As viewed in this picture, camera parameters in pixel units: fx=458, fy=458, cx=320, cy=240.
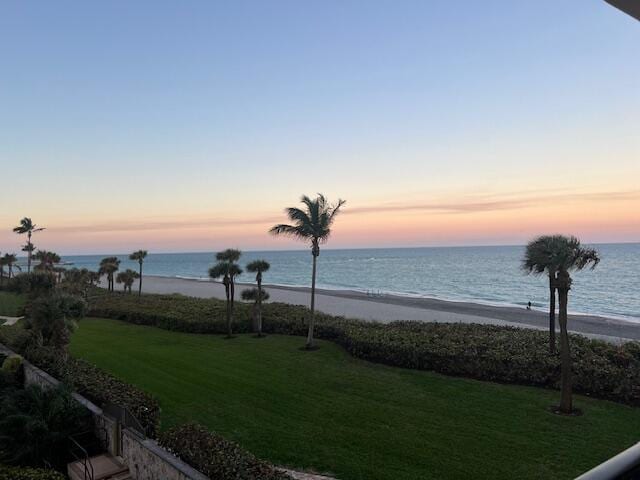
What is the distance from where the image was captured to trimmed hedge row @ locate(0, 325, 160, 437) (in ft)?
35.2

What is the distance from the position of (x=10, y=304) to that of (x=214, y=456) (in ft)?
136

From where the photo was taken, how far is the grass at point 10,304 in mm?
35844

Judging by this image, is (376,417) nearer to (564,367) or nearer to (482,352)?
(564,367)

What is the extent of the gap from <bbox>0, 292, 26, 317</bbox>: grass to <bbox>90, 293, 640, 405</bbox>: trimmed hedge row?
19637 millimetres

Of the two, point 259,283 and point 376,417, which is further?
point 259,283

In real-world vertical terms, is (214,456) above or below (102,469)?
above

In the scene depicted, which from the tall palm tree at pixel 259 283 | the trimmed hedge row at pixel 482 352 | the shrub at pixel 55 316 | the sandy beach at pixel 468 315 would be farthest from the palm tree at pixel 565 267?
the sandy beach at pixel 468 315

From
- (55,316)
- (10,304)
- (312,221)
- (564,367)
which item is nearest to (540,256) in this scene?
(564,367)

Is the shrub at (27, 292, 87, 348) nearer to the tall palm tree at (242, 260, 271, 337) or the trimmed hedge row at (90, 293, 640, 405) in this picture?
the tall palm tree at (242, 260, 271, 337)

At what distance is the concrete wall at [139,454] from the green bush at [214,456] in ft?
0.45

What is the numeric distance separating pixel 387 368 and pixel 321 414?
5.57 m

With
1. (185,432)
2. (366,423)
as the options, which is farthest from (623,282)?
(185,432)

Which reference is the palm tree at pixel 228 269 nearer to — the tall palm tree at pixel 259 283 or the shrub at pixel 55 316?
the tall palm tree at pixel 259 283

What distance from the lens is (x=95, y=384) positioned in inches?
500
